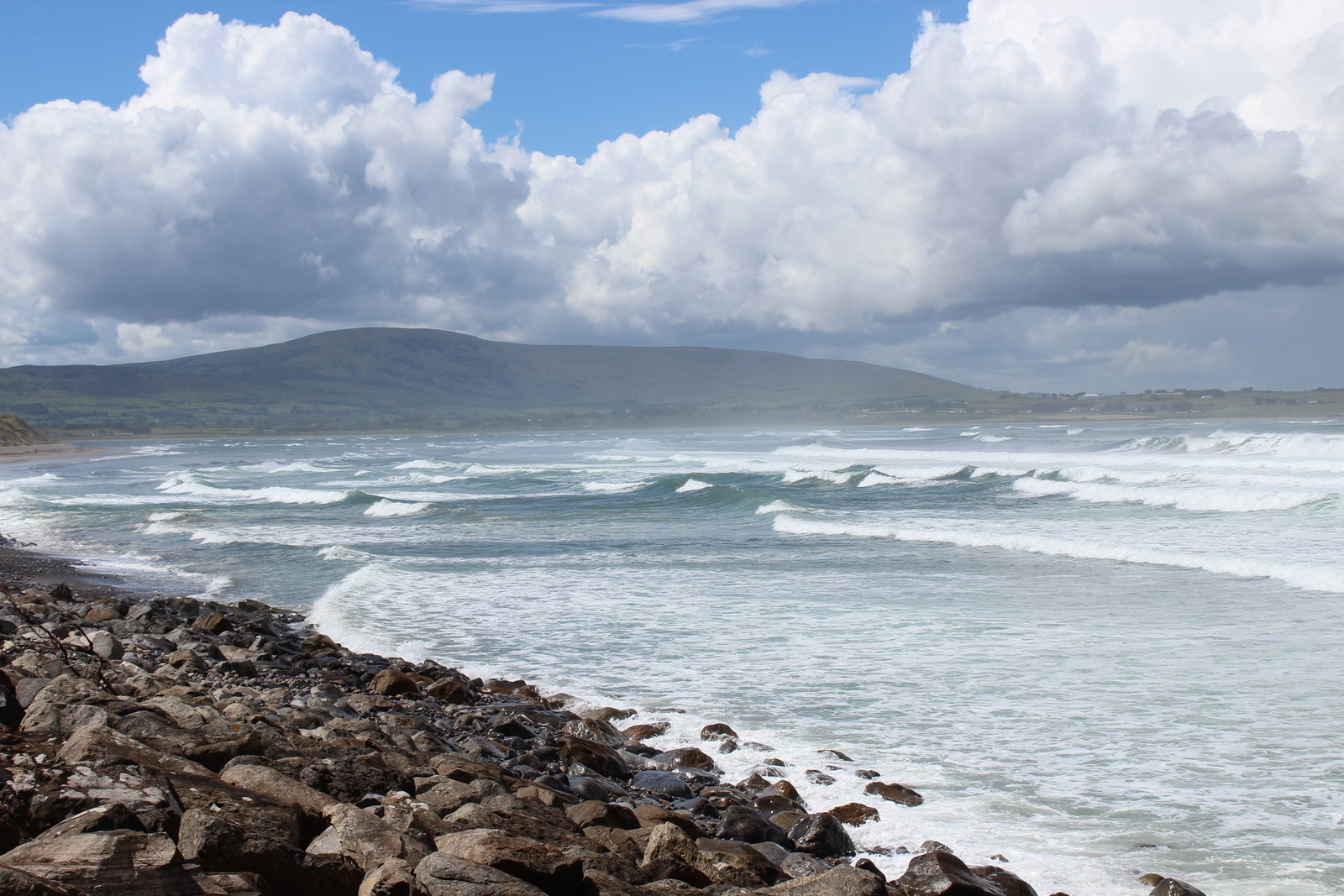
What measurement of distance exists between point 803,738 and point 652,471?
39.7m

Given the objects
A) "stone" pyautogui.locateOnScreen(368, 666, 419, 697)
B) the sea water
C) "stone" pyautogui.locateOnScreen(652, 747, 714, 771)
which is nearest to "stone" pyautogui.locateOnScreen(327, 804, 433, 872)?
the sea water

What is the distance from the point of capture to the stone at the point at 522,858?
3.79 m

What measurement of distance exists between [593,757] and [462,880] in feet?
11.6

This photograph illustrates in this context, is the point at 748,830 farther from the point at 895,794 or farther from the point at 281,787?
the point at 281,787

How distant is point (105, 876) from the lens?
10.5 feet

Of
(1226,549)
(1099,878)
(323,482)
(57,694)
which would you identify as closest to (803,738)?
(1099,878)

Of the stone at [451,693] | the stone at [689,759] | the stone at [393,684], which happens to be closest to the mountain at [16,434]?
the stone at [393,684]

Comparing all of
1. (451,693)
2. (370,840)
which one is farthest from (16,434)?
(370,840)

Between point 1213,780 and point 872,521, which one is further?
point 872,521

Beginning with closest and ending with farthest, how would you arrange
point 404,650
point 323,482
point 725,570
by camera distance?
1. point 404,650
2. point 725,570
3. point 323,482

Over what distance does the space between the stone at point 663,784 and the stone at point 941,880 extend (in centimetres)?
198

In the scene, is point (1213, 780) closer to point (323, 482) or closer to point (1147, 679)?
point (1147, 679)

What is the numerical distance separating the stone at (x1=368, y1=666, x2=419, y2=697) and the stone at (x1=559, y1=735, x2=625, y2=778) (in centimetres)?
267

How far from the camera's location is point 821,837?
18.6ft
